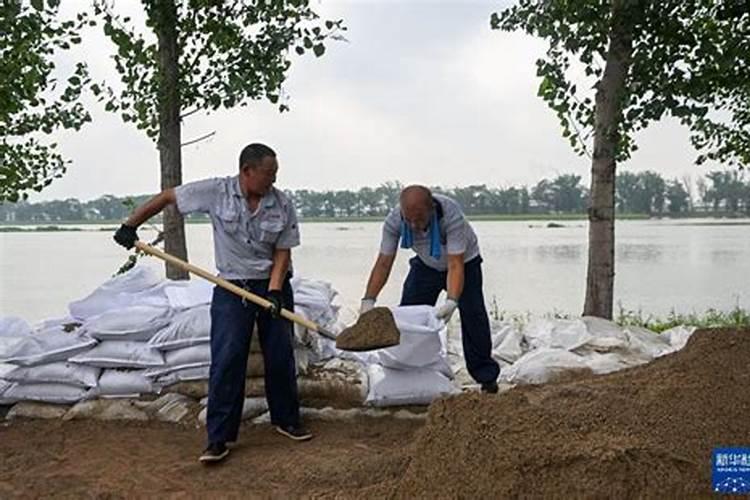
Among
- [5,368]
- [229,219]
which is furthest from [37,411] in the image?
[229,219]

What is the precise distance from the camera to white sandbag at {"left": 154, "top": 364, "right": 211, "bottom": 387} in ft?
11.7

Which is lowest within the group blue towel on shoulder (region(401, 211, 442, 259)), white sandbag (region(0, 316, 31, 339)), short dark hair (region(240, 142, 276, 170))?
white sandbag (region(0, 316, 31, 339))

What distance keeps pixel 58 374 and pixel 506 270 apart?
21.1ft

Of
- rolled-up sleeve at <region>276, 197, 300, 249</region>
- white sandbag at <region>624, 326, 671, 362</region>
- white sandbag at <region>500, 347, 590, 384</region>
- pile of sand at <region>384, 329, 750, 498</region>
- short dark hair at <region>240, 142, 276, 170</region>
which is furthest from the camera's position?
white sandbag at <region>624, 326, 671, 362</region>

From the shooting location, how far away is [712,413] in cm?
246

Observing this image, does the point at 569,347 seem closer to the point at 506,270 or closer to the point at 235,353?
the point at 235,353

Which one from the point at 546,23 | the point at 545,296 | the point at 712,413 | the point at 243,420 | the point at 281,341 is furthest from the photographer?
the point at 545,296

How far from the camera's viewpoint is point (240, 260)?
125 inches

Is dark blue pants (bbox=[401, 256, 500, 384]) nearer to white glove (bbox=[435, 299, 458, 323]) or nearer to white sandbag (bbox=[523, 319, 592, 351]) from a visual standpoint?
white glove (bbox=[435, 299, 458, 323])

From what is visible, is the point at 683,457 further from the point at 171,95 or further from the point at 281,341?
the point at 171,95

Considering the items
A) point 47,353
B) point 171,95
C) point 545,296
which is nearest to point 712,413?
point 47,353

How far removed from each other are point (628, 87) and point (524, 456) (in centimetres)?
338

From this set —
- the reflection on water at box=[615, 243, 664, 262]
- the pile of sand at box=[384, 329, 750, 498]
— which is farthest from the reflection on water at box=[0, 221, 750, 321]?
the pile of sand at box=[384, 329, 750, 498]

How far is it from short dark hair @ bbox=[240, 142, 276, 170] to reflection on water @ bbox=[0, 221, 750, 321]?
7.22 feet
